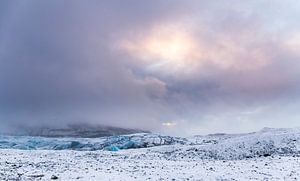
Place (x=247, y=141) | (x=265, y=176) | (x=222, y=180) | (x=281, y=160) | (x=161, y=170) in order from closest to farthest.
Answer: (x=222, y=180)
(x=265, y=176)
(x=161, y=170)
(x=281, y=160)
(x=247, y=141)

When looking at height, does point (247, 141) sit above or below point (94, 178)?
above

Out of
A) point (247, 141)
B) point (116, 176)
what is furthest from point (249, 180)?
point (247, 141)

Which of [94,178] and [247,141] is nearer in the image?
[94,178]

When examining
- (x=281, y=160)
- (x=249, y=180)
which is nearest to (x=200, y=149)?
(x=281, y=160)

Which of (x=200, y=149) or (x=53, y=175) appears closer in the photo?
(x=53, y=175)

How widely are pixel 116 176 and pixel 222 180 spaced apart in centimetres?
824

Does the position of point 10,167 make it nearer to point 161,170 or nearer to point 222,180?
point 161,170

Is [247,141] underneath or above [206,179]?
above

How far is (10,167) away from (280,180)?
2341 centimetres

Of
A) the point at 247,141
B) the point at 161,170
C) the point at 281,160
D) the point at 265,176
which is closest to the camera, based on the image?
the point at 265,176

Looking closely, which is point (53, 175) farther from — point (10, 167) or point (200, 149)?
point (200, 149)

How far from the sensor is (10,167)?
38.4 metres

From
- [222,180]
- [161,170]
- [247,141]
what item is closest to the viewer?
[222,180]

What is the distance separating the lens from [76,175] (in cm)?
3375
